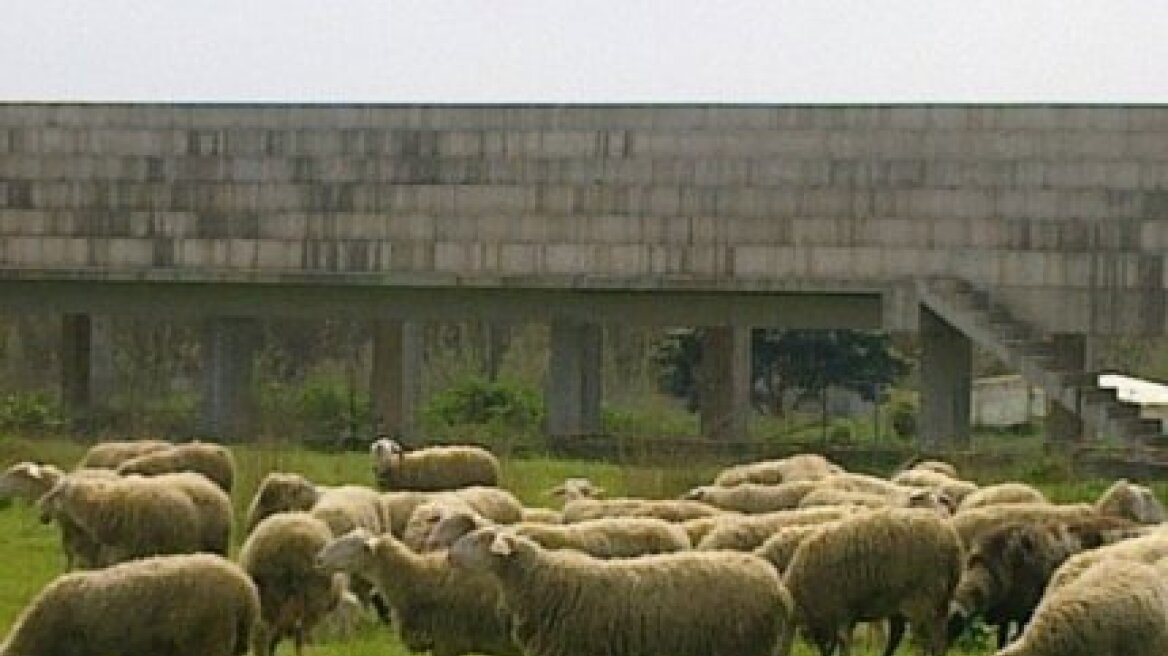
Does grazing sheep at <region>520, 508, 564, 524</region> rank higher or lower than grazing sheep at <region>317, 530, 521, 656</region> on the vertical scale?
higher

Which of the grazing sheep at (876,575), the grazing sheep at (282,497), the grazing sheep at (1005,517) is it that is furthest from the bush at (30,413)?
the grazing sheep at (876,575)

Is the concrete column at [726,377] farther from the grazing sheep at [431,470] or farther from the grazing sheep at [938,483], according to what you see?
the grazing sheep at [938,483]

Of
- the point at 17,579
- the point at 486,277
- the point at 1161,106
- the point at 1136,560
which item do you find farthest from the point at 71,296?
the point at 1136,560

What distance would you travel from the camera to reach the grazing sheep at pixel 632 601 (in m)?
13.5

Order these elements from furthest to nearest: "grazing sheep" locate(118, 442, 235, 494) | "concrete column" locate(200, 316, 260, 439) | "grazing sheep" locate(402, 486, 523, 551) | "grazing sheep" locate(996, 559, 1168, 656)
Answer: "concrete column" locate(200, 316, 260, 439)
"grazing sheep" locate(118, 442, 235, 494)
"grazing sheep" locate(402, 486, 523, 551)
"grazing sheep" locate(996, 559, 1168, 656)

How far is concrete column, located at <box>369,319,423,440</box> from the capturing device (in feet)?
135

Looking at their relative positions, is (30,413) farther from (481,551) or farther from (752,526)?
(481,551)

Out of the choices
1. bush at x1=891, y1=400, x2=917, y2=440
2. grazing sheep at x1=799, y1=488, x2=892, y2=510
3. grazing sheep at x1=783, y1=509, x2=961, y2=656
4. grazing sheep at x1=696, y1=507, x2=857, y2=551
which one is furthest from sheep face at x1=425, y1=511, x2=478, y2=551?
bush at x1=891, y1=400, x2=917, y2=440

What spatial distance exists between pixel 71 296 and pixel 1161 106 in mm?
18310

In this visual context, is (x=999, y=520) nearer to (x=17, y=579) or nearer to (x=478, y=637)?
(x=478, y=637)

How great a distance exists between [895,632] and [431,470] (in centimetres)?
884

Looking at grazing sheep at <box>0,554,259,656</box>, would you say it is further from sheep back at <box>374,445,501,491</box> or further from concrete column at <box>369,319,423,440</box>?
concrete column at <box>369,319,423,440</box>

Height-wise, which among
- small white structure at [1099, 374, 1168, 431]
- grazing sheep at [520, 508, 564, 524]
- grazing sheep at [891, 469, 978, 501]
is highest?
small white structure at [1099, 374, 1168, 431]

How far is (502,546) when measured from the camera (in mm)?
13680
